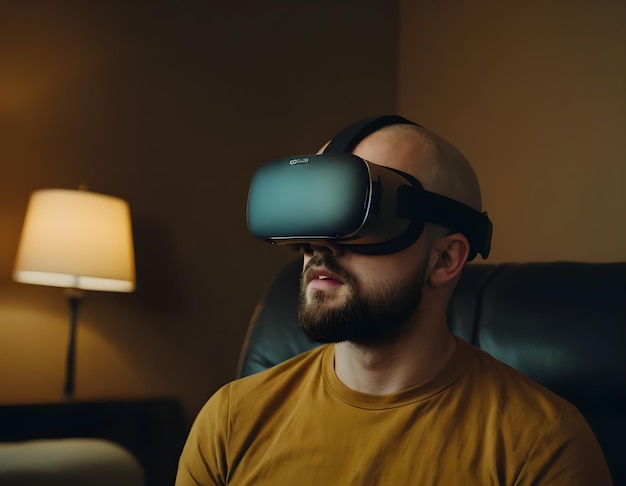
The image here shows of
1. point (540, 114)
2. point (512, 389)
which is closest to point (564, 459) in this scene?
point (512, 389)

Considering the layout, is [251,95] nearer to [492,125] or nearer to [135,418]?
[492,125]

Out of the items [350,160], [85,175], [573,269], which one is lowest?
[573,269]

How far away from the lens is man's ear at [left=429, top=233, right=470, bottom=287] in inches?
43.8

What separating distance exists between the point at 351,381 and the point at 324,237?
0.26 metres

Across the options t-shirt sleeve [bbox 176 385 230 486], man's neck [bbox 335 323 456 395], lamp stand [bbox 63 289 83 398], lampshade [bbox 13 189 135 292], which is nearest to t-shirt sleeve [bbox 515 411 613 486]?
man's neck [bbox 335 323 456 395]

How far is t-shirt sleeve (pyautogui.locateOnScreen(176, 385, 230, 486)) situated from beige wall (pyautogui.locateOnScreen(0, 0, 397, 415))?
47.4 inches

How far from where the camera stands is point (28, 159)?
7.30 ft

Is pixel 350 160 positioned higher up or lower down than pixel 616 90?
lower down

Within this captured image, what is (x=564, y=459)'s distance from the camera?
3.10 ft

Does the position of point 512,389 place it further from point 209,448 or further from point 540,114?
point 540,114

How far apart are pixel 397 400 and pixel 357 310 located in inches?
5.8

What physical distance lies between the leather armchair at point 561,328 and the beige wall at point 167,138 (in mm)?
1097

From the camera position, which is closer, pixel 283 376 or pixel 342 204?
pixel 342 204

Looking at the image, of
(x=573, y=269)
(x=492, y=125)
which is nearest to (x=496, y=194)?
(x=492, y=125)
